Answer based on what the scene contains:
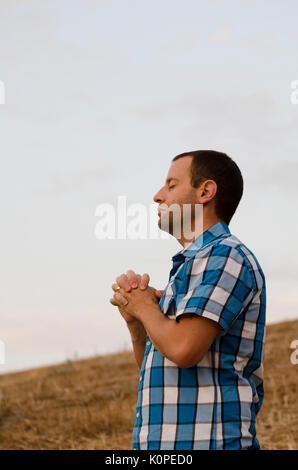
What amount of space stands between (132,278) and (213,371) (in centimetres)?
53

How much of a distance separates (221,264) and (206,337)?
12.1 inches

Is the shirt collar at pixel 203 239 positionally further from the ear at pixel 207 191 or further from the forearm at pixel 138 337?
the forearm at pixel 138 337

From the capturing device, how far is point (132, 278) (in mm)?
2721

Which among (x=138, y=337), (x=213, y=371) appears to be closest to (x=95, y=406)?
(x=138, y=337)

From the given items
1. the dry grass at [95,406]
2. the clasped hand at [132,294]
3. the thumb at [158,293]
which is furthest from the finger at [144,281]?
the dry grass at [95,406]

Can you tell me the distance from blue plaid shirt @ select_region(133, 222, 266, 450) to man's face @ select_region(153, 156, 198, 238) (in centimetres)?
24

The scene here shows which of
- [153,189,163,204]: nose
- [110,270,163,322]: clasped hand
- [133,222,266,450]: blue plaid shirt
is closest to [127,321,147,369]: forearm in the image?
[110,270,163,322]: clasped hand

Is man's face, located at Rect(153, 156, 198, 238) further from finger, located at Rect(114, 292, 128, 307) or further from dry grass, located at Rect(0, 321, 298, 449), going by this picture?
dry grass, located at Rect(0, 321, 298, 449)

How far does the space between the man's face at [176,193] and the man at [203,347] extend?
0.15m

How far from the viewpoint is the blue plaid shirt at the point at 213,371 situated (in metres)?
2.44

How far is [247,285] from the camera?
2561 millimetres

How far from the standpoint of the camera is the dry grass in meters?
7.28
